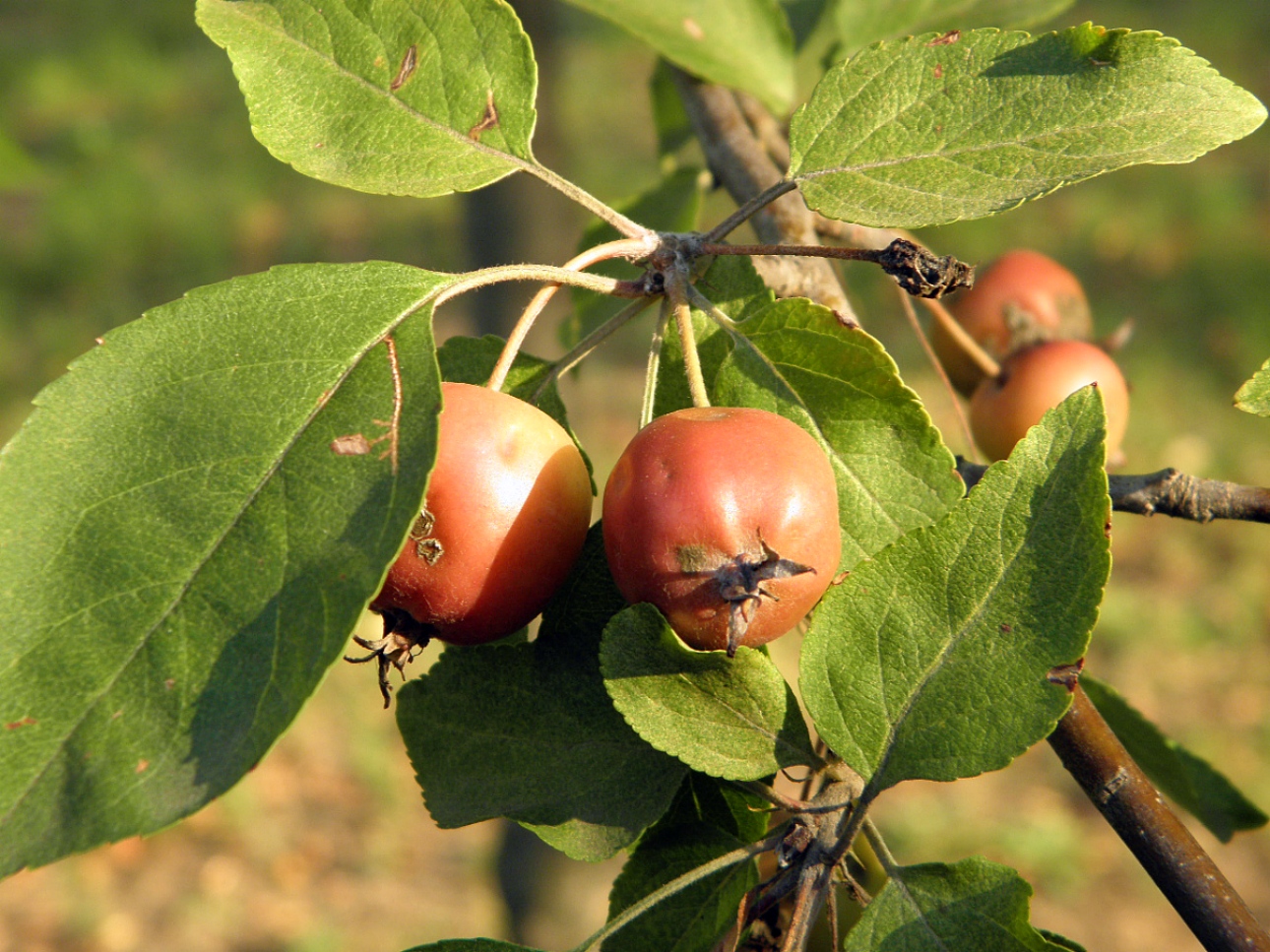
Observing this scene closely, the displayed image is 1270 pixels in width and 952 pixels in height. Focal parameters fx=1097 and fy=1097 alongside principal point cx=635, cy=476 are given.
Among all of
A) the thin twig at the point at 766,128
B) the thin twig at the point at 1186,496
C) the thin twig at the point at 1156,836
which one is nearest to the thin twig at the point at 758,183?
the thin twig at the point at 766,128

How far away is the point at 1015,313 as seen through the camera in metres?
1.82

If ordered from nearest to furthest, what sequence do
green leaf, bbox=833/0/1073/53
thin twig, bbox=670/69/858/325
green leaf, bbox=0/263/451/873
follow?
1. green leaf, bbox=0/263/451/873
2. thin twig, bbox=670/69/858/325
3. green leaf, bbox=833/0/1073/53

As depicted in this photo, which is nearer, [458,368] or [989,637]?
[989,637]

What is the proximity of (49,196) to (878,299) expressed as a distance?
5.40 metres

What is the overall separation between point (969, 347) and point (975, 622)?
950 mm

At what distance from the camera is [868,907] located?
3.05 feet

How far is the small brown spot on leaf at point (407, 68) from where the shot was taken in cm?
111

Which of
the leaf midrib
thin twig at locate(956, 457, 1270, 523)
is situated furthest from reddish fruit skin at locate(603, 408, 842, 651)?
thin twig at locate(956, 457, 1270, 523)

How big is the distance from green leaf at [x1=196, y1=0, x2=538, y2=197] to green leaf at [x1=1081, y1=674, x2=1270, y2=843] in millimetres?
914

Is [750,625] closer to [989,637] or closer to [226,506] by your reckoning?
[989,637]

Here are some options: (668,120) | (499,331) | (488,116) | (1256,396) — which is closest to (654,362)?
(488,116)

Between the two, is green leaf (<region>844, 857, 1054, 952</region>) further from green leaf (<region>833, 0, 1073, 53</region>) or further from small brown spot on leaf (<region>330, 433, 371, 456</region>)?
green leaf (<region>833, 0, 1073, 53</region>)

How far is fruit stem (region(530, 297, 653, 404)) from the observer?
109 cm

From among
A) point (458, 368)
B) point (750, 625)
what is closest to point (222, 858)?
point (458, 368)
